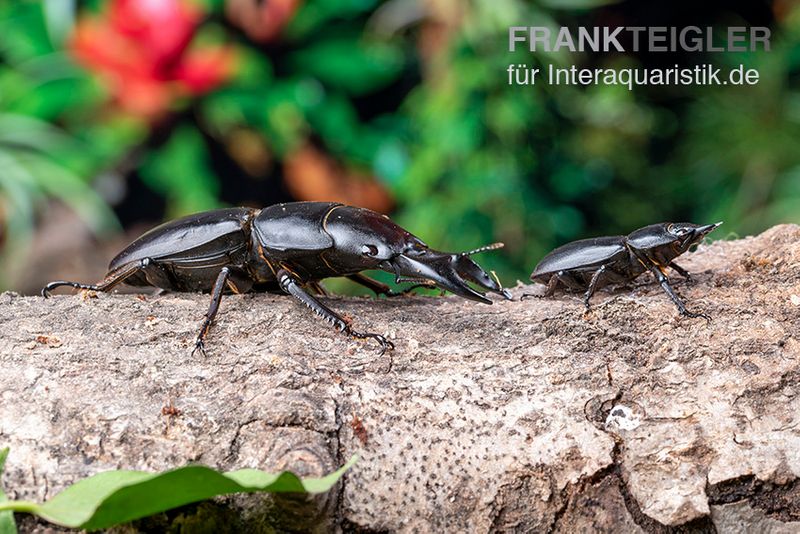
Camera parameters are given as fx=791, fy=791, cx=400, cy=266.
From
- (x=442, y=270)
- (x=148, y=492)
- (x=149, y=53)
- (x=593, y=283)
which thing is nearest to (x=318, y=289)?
(x=442, y=270)

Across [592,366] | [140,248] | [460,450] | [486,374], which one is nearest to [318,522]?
[460,450]

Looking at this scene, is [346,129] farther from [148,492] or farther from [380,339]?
[148,492]

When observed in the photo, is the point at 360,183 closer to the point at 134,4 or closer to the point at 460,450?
the point at 134,4

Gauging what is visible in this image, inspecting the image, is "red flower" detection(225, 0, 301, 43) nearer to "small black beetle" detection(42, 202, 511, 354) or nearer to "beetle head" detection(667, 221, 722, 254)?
"small black beetle" detection(42, 202, 511, 354)

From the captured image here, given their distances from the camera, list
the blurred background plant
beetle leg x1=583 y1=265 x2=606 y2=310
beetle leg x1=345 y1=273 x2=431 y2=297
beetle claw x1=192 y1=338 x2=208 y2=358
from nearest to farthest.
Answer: beetle claw x1=192 y1=338 x2=208 y2=358 < beetle leg x1=583 y1=265 x2=606 y2=310 < beetle leg x1=345 y1=273 x2=431 y2=297 < the blurred background plant

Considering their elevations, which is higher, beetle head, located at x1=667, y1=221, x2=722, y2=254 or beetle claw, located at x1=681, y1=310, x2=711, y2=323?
beetle head, located at x1=667, y1=221, x2=722, y2=254

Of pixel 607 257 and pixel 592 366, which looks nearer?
pixel 592 366

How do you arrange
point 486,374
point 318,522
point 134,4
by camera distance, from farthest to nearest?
point 134,4 < point 486,374 < point 318,522

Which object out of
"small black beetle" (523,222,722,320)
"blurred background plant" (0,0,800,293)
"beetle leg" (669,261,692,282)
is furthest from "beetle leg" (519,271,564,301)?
"blurred background plant" (0,0,800,293)
